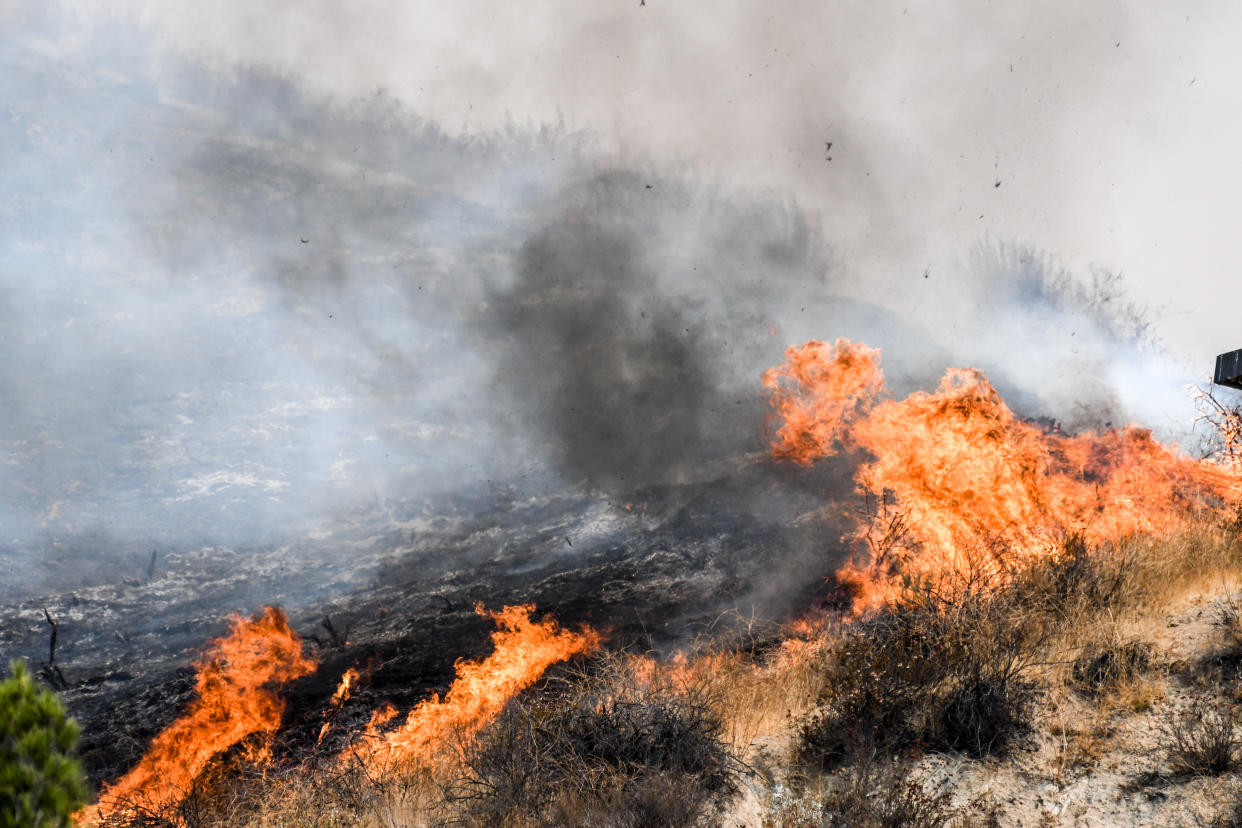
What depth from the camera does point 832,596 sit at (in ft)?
28.8

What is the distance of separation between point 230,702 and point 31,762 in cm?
633

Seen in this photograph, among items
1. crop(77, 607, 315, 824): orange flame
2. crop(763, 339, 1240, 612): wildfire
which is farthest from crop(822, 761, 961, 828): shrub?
crop(77, 607, 315, 824): orange flame

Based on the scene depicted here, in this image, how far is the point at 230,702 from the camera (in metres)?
7.49

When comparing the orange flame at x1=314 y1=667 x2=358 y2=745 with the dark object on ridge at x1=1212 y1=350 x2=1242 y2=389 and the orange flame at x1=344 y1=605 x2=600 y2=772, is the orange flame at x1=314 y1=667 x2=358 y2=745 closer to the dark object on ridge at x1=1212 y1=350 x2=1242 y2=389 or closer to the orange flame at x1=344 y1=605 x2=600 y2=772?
the orange flame at x1=344 y1=605 x2=600 y2=772

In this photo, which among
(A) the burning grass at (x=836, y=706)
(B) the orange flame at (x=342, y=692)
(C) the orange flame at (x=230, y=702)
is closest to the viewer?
(A) the burning grass at (x=836, y=706)

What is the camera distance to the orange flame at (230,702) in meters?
7.09

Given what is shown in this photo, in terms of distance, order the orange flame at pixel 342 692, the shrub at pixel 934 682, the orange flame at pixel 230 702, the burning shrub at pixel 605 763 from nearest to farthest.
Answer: the burning shrub at pixel 605 763, the shrub at pixel 934 682, the orange flame at pixel 230 702, the orange flame at pixel 342 692

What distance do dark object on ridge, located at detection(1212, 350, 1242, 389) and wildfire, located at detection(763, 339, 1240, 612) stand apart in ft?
5.98

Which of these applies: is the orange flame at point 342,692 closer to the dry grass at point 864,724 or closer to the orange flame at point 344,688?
the orange flame at point 344,688

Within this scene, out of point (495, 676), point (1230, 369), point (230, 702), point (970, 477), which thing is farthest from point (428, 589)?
point (1230, 369)

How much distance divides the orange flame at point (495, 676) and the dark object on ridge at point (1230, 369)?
246 inches

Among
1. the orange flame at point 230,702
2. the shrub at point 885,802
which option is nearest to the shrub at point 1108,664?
the shrub at point 885,802

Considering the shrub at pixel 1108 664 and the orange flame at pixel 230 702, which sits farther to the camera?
the orange flame at pixel 230 702

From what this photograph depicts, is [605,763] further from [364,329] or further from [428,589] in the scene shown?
[364,329]
